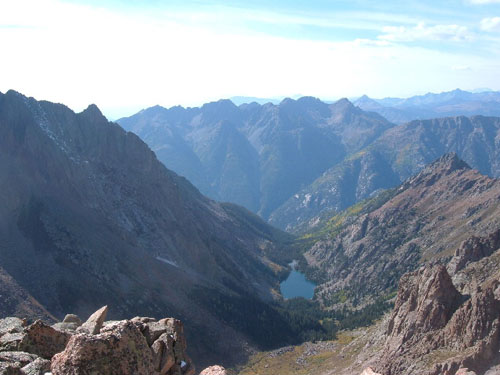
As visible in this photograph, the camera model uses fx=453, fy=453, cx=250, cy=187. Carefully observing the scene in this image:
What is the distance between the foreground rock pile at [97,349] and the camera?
23969 millimetres

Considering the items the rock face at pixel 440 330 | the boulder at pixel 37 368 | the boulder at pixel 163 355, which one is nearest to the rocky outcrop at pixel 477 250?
the rock face at pixel 440 330

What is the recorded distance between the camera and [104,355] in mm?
24203

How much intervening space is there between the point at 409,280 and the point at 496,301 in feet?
111

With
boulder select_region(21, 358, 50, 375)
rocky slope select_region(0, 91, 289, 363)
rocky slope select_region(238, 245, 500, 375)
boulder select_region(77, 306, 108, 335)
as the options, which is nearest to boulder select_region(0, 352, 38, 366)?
boulder select_region(21, 358, 50, 375)

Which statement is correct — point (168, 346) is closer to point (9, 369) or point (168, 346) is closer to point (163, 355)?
point (163, 355)

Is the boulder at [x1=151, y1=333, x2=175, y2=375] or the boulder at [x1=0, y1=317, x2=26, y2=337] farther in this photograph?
the boulder at [x1=0, y1=317, x2=26, y2=337]

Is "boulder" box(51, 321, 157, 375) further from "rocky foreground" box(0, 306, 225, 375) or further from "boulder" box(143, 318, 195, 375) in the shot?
"boulder" box(143, 318, 195, 375)

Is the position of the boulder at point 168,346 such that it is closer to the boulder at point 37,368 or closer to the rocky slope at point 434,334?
the boulder at point 37,368

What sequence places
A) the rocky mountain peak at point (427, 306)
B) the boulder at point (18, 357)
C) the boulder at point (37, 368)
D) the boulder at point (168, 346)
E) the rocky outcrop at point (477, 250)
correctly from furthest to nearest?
the rocky outcrop at point (477, 250)
the rocky mountain peak at point (427, 306)
the boulder at point (168, 346)
the boulder at point (18, 357)
the boulder at point (37, 368)

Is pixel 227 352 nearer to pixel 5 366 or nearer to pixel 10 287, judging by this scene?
pixel 10 287

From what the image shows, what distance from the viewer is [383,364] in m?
101

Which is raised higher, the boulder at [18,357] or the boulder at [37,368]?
the boulder at [37,368]

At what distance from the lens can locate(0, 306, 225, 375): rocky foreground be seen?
944 inches

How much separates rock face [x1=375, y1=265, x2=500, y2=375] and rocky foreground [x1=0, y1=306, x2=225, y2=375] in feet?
220
